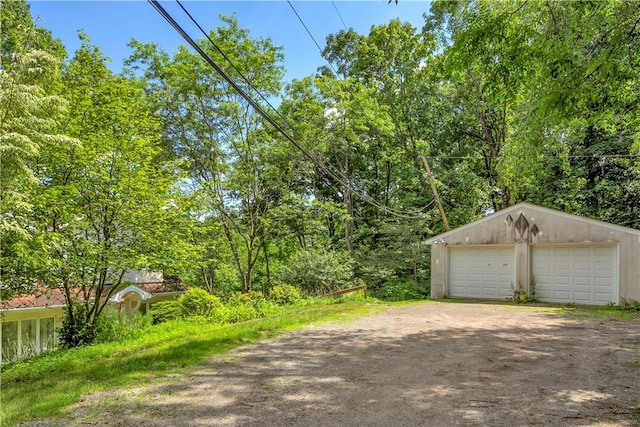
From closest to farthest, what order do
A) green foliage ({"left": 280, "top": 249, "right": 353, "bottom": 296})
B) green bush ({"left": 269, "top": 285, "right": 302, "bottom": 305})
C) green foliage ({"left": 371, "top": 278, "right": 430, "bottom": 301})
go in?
1. green bush ({"left": 269, "top": 285, "right": 302, "bottom": 305})
2. green foliage ({"left": 280, "top": 249, "right": 353, "bottom": 296})
3. green foliage ({"left": 371, "top": 278, "right": 430, "bottom": 301})

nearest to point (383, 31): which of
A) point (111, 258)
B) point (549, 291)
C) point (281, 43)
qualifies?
point (281, 43)

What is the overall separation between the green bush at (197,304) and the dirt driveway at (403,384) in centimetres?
356

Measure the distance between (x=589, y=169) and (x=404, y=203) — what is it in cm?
834

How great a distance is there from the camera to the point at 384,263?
17.4m

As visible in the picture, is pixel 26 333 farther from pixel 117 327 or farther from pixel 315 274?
pixel 315 274

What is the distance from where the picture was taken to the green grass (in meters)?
3.72

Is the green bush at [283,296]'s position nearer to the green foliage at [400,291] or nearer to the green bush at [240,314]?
the green bush at [240,314]

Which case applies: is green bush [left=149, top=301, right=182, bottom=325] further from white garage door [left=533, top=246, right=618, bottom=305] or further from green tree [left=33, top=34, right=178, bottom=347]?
white garage door [left=533, top=246, right=618, bottom=305]

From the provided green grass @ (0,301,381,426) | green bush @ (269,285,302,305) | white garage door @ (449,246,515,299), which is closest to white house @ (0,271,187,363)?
green grass @ (0,301,381,426)

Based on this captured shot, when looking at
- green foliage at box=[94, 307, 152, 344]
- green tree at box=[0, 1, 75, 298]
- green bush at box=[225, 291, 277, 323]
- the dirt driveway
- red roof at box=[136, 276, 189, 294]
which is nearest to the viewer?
the dirt driveway

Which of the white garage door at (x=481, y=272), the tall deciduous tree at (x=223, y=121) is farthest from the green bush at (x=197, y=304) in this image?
the white garage door at (x=481, y=272)

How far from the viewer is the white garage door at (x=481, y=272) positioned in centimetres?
1265

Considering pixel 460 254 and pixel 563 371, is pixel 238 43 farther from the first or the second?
pixel 563 371

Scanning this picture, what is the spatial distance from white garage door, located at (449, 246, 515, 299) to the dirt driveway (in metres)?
5.57
